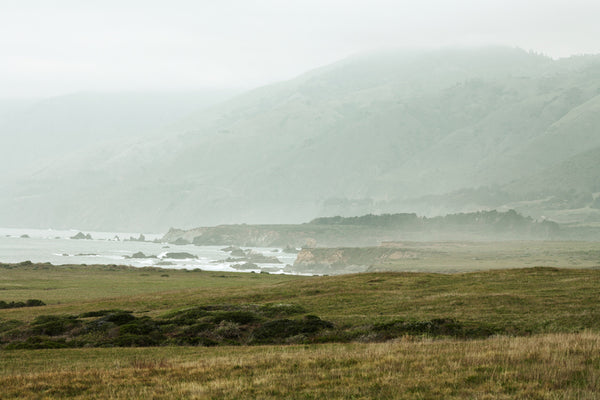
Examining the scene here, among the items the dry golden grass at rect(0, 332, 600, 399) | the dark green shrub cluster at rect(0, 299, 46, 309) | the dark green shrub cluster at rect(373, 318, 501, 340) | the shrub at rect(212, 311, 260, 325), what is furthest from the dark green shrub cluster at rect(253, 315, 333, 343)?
the dark green shrub cluster at rect(0, 299, 46, 309)

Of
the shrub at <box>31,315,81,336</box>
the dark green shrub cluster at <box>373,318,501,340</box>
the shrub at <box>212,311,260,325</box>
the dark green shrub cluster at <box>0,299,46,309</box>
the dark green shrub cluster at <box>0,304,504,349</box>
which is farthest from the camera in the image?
the dark green shrub cluster at <box>0,299,46,309</box>

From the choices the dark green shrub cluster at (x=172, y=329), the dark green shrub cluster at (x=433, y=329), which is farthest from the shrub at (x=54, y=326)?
the dark green shrub cluster at (x=433, y=329)

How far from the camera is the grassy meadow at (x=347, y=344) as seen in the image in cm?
2038

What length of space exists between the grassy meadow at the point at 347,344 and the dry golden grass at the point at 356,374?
0.23 ft

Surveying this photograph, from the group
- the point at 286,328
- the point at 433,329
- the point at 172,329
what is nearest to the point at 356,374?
the point at 433,329

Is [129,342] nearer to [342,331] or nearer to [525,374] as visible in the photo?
[342,331]

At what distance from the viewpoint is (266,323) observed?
4109 centimetres

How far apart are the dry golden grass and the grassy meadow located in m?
0.07

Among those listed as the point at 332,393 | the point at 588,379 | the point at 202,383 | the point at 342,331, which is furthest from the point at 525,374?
the point at 342,331

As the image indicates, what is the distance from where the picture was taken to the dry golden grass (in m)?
19.3

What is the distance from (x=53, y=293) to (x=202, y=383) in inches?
2393

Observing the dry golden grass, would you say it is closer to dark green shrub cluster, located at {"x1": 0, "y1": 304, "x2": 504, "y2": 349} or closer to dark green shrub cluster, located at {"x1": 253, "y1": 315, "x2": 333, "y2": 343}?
Result: dark green shrub cluster, located at {"x1": 0, "y1": 304, "x2": 504, "y2": 349}

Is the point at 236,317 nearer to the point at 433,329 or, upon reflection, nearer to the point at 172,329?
the point at 172,329

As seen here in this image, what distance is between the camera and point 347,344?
32906mm
